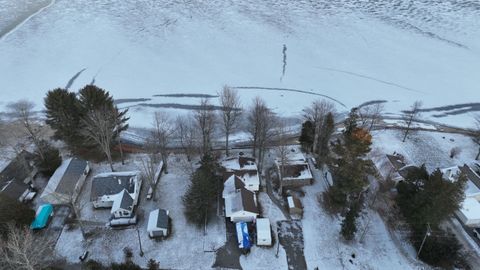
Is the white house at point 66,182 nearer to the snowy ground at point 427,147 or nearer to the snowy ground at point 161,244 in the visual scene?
the snowy ground at point 161,244

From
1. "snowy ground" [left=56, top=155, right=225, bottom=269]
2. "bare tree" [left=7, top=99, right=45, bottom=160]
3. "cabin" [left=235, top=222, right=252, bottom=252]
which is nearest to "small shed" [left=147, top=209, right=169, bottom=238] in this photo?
"snowy ground" [left=56, top=155, right=225, bottom=269]

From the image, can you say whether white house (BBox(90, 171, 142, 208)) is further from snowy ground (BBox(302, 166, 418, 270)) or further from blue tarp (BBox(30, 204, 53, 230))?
snowy ground (BBox(302, 166, 418, 270))

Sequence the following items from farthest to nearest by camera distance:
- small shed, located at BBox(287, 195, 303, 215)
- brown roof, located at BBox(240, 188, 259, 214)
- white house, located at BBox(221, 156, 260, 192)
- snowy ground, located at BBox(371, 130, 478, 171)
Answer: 1. snowy ground, located at BBox(371, 130, 478, 171)
2. white house, located at BBox(221, 156, 260, 192)
3. small shed, located at BBox(287, 195, 303, 215)
4. brown roof, located at BBox(240, 188, 259, 214)

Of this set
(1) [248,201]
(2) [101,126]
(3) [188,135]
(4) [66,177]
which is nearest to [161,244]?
(1) [248,201]

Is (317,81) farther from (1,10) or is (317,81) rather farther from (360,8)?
(1,10)

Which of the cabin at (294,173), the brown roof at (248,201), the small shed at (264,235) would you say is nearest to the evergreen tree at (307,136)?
the cabin at (294,173)

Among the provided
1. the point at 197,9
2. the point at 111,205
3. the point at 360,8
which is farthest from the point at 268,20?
the point at 111,205
